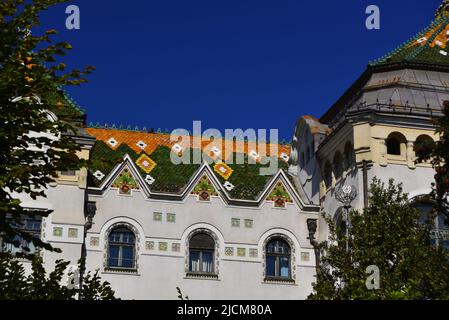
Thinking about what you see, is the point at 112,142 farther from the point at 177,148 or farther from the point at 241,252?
the point at 241,252

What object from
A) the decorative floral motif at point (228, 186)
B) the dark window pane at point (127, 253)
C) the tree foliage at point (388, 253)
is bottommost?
the tree foliage at point (388, 253)

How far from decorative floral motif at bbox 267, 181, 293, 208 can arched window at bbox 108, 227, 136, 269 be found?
5.14 m

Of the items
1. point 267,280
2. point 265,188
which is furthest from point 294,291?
point 265,188

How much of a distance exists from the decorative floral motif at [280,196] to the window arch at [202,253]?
270 centimetres

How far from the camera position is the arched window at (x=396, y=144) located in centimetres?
2809

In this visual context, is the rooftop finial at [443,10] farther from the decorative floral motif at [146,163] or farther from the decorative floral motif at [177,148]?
the decorative floral motif at [146,163]

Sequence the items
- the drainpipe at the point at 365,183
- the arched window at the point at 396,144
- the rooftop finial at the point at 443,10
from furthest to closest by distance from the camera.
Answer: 1. the rooftop finial at the point at 443,10
2. the arched window at the point at 396,144
3. the drainpipe at the point at 365,183

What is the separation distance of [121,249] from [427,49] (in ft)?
42.0

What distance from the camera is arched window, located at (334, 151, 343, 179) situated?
29328 mm

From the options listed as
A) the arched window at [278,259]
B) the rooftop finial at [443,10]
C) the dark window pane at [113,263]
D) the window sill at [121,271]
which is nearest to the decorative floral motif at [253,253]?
the arched window at [278,259]

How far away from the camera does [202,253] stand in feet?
95.3

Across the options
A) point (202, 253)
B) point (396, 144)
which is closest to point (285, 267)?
point (202, 253)

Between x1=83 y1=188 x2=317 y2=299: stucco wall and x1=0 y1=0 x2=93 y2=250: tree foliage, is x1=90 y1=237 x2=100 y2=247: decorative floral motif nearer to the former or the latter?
x1=83 y1=188 x2=317 y2=299: stucco wall
